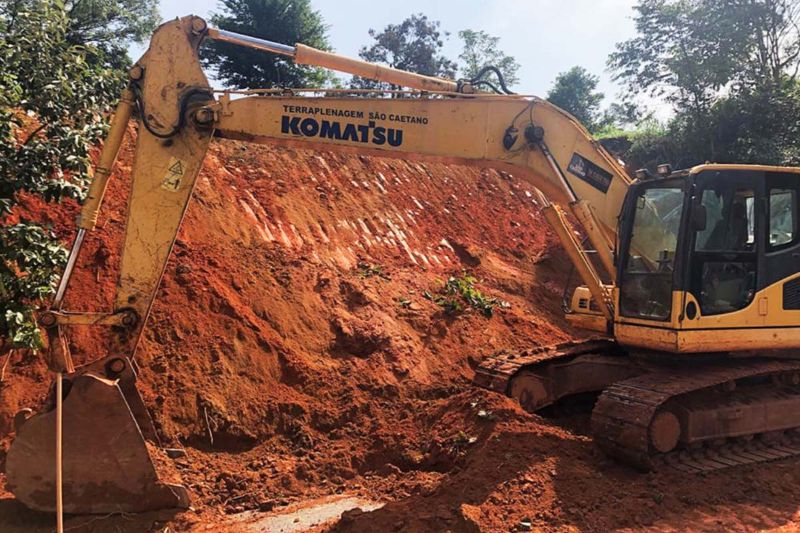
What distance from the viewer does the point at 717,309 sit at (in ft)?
18.7

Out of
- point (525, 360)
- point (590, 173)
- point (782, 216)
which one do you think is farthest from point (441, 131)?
point (782, 216)

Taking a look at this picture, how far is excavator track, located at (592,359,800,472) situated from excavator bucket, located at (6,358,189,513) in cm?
402

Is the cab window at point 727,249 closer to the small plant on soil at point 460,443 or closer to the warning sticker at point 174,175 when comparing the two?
the small plant on soil at point 460,443

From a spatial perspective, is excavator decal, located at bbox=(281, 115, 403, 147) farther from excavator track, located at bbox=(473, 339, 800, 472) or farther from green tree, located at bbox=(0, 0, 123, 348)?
excavator track, located at bbox=(473, 339, 800, 472)

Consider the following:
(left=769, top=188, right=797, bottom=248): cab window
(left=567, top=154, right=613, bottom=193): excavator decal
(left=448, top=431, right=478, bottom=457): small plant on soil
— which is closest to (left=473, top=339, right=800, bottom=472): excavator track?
(left=448, top=431, right=478, bottom=457): small plant on soil

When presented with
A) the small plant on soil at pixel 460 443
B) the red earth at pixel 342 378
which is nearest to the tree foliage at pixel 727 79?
the red earth at pixel 342 378

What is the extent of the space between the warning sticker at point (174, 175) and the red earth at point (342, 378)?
264 centimetres

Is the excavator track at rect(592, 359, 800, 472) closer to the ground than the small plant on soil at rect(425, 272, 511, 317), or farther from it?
closer to the ground

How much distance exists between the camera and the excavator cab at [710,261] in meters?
5.57

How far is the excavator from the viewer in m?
4.47

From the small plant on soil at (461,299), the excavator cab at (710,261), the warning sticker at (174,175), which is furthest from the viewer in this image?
the small plant on soil at (461,299)

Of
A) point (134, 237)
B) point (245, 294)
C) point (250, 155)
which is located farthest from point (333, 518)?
point (250, 155)

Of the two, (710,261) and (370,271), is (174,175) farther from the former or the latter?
(370,271)

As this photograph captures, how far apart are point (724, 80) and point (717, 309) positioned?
1442 centimetres
